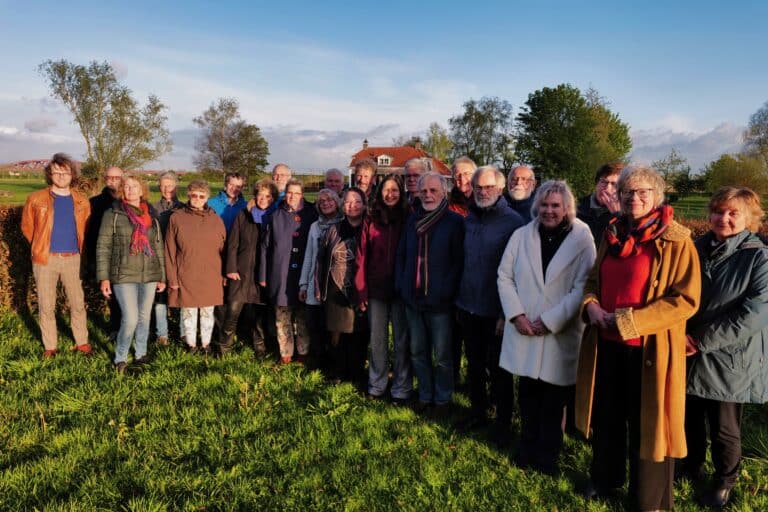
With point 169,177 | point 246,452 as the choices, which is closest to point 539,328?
point 246,452

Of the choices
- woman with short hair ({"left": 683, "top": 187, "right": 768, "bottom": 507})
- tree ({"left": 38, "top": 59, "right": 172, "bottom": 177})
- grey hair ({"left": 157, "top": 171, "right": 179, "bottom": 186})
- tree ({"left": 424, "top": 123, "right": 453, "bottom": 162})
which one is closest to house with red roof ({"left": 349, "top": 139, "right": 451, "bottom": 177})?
tree ({"left": 424, "top": 123, "right": 453, "bottom": 162})

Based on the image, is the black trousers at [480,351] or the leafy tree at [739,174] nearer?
the black trousers at [480,351]

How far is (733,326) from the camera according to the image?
3.06 meters

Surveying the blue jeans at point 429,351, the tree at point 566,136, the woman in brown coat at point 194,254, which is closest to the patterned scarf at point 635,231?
the blue jeans at point 429,351

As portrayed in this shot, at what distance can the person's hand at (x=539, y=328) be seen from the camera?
3.58 meters

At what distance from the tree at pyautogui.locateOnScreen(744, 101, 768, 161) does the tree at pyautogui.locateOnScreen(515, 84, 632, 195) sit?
11.5 m

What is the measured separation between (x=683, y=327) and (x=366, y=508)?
2408 mm

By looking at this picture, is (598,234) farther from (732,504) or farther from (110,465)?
(110,465)

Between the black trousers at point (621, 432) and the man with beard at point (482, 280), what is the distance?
0.92 metres

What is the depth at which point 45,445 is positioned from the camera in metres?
3.86

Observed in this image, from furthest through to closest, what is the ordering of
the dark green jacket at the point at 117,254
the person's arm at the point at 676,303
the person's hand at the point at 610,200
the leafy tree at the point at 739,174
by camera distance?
the leafy tree at the point at 739,174
the dark green jacket at the point at 117,254
the person's hand at the point at 610,200
the person's arm at the point at 676,303

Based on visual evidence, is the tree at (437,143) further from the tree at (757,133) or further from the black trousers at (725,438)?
the black trousers at (725,438)

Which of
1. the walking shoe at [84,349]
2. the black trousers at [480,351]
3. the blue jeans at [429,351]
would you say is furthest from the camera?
the walking shoe at [84,349]

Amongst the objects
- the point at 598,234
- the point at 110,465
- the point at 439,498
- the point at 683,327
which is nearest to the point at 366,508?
the point at 439,498
